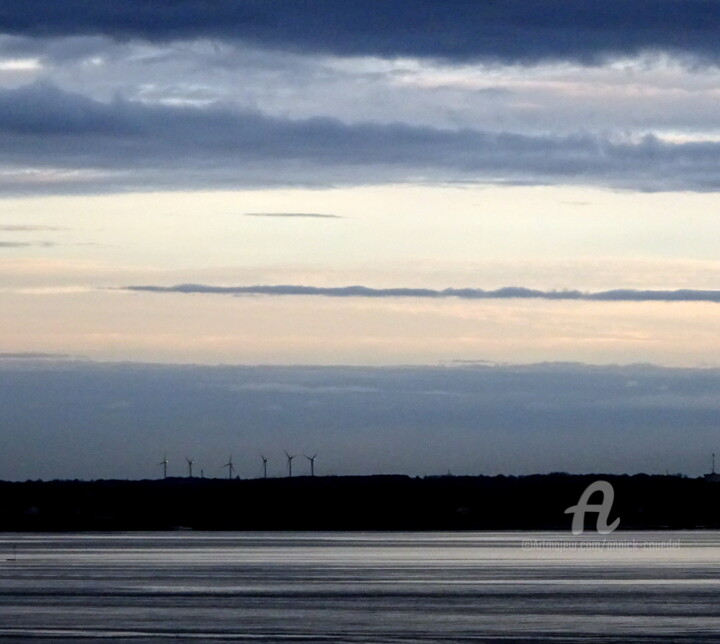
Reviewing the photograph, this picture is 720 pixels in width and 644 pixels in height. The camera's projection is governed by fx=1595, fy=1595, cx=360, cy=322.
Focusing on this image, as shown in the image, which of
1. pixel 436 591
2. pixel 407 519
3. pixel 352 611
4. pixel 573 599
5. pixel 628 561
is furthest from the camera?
pixel 407 519

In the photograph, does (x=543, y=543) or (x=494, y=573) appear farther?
(x=543, y=543)

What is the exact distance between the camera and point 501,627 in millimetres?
47344

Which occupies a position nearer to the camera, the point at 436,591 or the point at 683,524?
the point at 436,591

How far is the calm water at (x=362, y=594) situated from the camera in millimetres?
46250

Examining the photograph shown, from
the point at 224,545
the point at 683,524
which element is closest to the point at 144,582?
the point at 224,545

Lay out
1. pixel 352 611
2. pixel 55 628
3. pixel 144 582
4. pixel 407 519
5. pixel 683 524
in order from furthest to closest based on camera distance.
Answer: pixel 407 519, pixel 683 524, pixel 144 582, pixel 352 611, pixel 55 628

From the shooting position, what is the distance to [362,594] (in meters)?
59.6

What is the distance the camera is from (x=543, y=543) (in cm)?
11231

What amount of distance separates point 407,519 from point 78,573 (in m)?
127

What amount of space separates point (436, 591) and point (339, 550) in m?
39.3

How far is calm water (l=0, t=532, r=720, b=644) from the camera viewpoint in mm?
46250

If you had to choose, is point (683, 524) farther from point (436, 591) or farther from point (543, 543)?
point (436, 591)

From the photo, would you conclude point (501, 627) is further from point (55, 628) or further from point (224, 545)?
point (224, 545)

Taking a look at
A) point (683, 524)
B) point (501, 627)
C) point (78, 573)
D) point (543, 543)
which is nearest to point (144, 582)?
point (78, 573)
